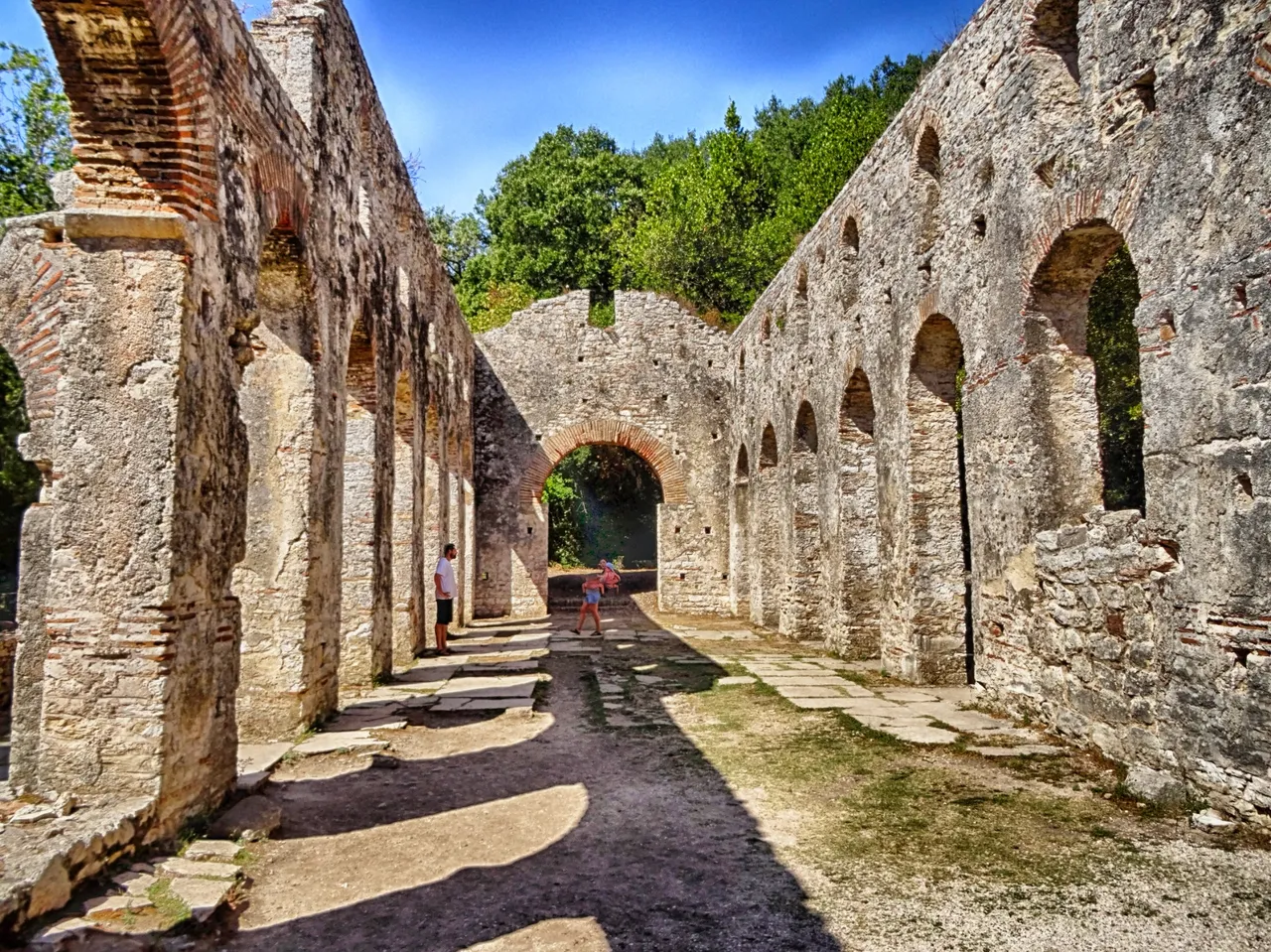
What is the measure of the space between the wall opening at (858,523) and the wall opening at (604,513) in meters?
14.7

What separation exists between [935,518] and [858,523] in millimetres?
1934

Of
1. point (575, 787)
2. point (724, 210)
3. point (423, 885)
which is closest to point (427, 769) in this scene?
point (575, 787)

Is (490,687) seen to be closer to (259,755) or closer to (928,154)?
(259,755)

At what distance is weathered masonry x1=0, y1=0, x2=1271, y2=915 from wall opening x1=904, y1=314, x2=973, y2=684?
1.2 inches

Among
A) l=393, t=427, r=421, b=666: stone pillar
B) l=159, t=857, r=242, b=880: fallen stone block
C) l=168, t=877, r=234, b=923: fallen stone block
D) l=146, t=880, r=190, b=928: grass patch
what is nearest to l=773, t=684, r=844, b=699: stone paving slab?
l=393, t=427, r=421, b=666: stone pillar

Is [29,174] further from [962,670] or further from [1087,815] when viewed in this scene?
[1087,815]

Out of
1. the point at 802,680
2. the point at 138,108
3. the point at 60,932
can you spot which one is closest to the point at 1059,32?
the point at 802,680

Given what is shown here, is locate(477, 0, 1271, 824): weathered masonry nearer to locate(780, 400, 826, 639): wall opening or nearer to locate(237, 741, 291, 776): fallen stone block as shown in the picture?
locate(780, 400, 826, 639): wall opening

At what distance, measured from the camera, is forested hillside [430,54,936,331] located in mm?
22594

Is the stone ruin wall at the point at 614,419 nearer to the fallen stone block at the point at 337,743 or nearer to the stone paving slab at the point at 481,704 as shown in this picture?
the stone paving slab at the point at 481,704

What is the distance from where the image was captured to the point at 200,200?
4.47m

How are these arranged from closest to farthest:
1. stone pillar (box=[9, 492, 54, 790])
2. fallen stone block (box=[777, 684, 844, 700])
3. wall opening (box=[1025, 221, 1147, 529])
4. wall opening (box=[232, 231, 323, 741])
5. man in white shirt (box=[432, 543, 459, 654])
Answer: stone pillar (box=[9, 492, 54, 790]) → wall opening (box=[232, 231, 323, 741]) → wall opening (box=[1025, 221, 1147, 529]) → fallen stone block (box=[777, 684, 844, 700]) → man in white shirt (box=[432, 543, 459, 654])

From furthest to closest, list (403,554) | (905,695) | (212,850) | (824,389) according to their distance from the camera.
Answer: (824,389), (403,554), (905,695), (212,850)

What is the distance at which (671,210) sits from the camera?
86.2 feet
